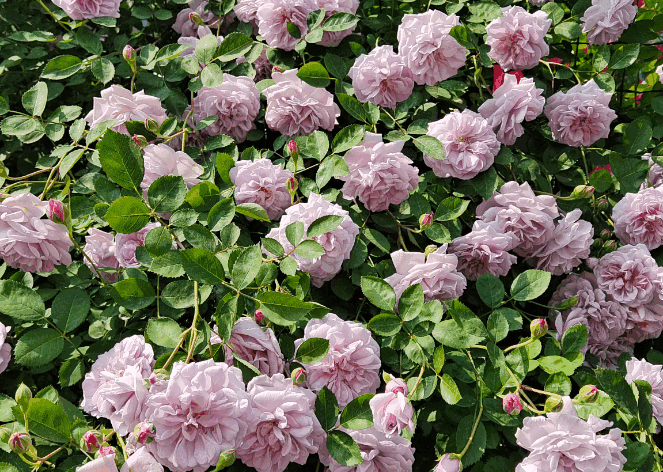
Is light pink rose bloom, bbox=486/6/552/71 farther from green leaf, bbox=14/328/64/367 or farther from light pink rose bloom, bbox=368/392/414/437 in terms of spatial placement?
green leaf, bbox=14/328/64/367

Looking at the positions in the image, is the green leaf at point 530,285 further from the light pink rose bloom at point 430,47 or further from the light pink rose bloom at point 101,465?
the light pink rose bloom at point 101,465

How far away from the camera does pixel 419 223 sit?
1.42m

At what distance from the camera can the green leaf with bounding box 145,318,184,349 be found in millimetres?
1097

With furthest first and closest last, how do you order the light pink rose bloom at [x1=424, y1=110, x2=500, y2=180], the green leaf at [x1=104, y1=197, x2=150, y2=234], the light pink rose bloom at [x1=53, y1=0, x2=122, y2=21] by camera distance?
1. the light pink rose bloom at [x1=53, y1=0, x2=122, y2=21]
2. the light pink rose bloom at [x1=424, y1=110, x2=500, y2=180]
3. the green leaf at [x1=104, y1=197, x2=150, y2=234]

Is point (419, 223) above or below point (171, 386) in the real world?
below

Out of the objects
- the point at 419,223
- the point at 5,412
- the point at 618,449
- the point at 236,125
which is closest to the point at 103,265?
the point at 5,412

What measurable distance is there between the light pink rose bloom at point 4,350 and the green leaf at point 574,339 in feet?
3.77

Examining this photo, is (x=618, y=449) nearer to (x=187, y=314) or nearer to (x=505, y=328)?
(x=505, y=328)

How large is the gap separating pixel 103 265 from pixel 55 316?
18 centimetres

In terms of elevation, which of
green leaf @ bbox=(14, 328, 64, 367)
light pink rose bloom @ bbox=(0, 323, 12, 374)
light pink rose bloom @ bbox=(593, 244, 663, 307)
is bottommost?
light pink rose bloom @ bbox=(593, 244, 663, 307)

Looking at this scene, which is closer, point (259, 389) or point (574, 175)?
point (259, 389)

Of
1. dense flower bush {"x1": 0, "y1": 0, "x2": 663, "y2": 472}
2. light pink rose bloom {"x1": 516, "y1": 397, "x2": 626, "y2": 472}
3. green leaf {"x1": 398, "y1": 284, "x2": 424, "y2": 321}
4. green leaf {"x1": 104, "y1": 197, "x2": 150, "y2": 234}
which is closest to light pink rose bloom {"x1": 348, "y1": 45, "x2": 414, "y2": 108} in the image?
dense flower bush {"x1": 0, "y1": 0, "x2": 663, "y2": 472}

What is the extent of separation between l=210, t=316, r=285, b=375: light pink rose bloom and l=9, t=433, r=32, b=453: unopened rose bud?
1.09 feet

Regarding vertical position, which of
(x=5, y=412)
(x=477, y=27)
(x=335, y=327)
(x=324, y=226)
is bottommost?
(x=5, y=412)
